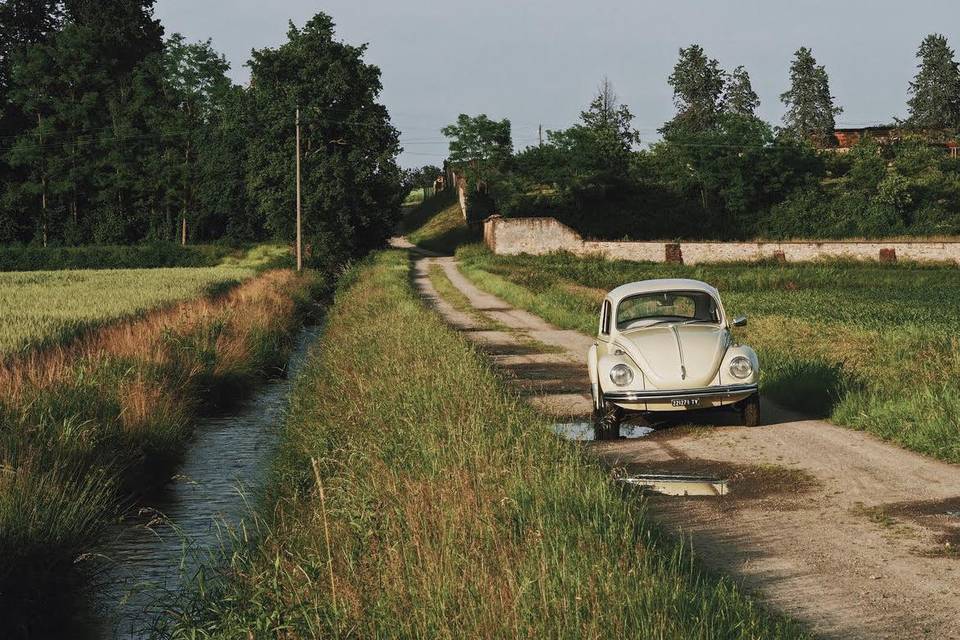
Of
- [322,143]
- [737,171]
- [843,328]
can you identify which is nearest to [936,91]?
[737,171]

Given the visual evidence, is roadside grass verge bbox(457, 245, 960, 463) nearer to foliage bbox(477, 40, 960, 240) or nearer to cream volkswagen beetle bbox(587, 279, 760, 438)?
cream volkswagen beetle bbox(587, 279, 760, 438)

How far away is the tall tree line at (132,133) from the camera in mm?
60656

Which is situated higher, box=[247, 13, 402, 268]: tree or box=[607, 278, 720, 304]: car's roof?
box=[247, 13, 402, 268]: tree

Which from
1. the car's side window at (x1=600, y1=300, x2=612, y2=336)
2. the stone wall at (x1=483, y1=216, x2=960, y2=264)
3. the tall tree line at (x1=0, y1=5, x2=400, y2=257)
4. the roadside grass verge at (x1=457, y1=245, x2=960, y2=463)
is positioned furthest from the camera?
the tall tree line at (x1=0, y1=5, x2=400, y2=257)

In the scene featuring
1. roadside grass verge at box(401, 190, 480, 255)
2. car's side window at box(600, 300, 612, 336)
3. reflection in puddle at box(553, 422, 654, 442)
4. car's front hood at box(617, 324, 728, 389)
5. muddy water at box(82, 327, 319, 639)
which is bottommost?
muddy water at box(82, 327, 319, 639)

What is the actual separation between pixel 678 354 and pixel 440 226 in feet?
262

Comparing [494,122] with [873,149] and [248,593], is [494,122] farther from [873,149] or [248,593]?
[248,593]

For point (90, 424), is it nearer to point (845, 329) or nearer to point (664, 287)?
point (664, 287)

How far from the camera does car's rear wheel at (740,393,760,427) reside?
12.4m

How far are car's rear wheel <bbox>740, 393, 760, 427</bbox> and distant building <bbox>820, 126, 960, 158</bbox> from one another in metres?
71.8

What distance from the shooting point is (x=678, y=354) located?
11984mm

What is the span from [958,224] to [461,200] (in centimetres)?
4172

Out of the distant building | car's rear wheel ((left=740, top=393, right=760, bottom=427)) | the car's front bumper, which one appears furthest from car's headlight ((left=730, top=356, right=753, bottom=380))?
the distant building

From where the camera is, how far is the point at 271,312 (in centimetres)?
2756
